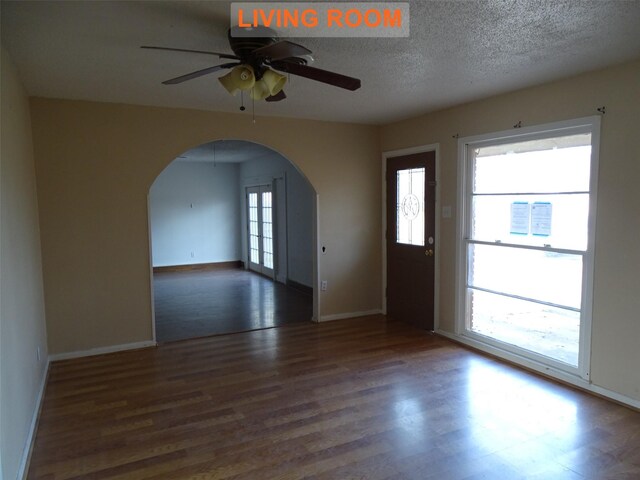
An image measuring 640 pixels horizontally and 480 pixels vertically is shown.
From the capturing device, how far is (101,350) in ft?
14.5

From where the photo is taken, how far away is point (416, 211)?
17.1 feet

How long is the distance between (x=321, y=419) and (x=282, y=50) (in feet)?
7.78

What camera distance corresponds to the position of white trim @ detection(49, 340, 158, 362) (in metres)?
4.24

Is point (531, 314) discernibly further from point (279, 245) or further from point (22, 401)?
point (279, 245)

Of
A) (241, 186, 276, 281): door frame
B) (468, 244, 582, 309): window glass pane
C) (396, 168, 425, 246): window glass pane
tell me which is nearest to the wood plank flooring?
(468, 244, 582, 309): window glass pane

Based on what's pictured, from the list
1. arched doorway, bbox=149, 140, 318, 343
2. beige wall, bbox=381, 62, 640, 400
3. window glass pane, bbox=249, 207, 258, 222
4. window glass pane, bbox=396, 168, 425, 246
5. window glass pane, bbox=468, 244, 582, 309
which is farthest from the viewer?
window glass pane, bbox=249, 207, 258, 222

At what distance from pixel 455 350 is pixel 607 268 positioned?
1639mm

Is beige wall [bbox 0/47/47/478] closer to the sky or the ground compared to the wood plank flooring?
closer to the sky

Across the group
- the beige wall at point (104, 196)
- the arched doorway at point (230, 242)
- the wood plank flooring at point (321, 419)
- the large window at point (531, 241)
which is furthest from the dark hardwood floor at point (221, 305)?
the large window at point (531, 241)

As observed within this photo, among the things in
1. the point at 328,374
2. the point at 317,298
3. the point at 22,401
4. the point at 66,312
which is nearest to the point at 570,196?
the point at 328,374

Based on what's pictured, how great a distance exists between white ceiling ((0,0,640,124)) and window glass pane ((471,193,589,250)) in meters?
0.99

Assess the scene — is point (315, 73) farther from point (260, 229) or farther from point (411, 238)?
point (260, 229)

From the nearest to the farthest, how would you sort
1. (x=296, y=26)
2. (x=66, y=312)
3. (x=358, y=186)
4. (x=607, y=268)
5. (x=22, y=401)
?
(x=296, y=26)
(x=22, y=401)
(x=607, y=268)
(x=66, y=312)
(x=358, y=186)

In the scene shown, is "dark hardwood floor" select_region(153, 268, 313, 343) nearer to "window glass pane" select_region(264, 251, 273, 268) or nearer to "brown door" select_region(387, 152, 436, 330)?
"window glass pane" select_region(264, 251, 273, 268)
